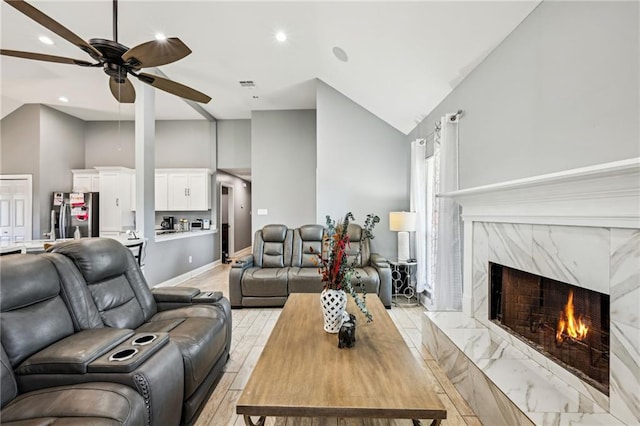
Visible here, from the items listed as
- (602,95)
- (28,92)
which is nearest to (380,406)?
(602,95)

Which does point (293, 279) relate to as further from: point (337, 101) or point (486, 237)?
point (337, 101)

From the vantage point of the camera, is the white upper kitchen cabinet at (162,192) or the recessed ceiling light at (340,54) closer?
the recessed ceiling light at (340,54)

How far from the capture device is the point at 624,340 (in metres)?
1.39

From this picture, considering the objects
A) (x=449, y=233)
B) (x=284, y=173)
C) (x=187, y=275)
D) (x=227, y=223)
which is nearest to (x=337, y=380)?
(x=449, y=233)

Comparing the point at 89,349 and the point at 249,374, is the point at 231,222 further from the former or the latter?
the point at 89,349

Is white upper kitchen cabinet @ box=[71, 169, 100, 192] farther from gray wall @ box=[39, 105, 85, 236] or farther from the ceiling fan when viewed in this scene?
the ceiling fan

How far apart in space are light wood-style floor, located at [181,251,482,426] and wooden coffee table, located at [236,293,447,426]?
431mm

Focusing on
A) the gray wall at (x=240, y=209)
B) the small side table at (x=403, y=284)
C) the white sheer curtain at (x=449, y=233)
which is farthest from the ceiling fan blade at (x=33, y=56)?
the gray wall at (x=240, y=209)

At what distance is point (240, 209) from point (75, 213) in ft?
14.7

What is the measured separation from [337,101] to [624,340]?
4.83 m

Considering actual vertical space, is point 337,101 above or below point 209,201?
above

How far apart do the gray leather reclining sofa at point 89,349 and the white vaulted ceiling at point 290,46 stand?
2.96m

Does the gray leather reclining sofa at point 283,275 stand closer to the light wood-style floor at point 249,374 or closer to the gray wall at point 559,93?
the light wood-style floor at point 249,374

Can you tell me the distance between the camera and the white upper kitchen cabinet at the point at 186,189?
6.73 meters
